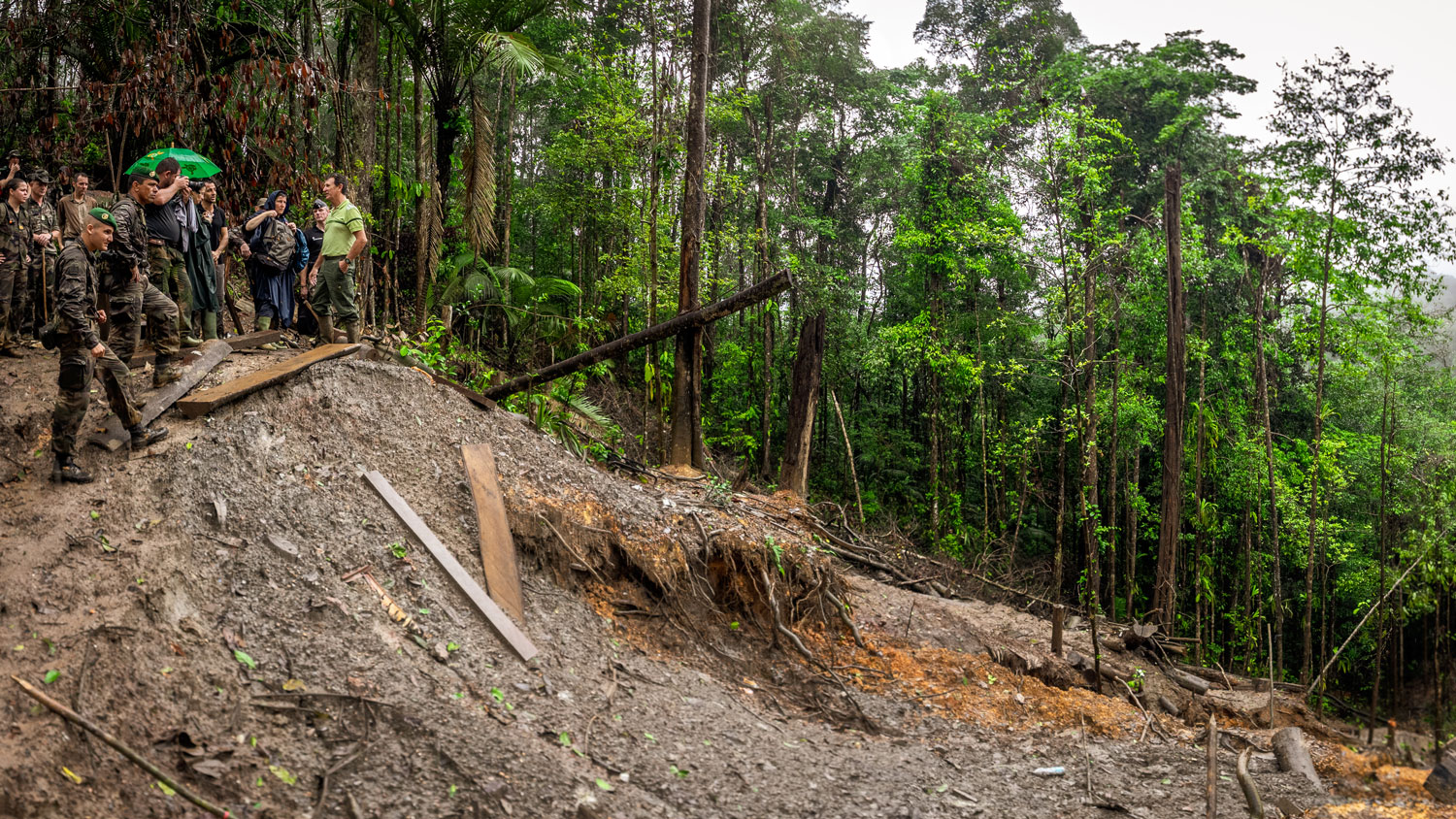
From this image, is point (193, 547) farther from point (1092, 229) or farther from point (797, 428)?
point (1092, 229)

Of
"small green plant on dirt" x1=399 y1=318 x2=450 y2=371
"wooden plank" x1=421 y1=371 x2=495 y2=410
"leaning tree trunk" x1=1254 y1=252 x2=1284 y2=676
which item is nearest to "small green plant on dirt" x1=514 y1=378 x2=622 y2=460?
"wooden plank" x1=421 y1=371 x2=495 y2=410

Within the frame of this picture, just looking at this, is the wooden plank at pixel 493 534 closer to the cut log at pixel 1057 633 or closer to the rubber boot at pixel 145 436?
the rubber boot at pixel 145 436

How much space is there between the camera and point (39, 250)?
26.2 feet

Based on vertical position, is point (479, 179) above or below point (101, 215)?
above

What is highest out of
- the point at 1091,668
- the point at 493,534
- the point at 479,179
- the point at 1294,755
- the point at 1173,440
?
the point at 479,179

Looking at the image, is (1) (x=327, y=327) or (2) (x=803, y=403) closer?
(1) (x=327, y=327)

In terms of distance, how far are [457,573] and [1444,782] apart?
7.67m

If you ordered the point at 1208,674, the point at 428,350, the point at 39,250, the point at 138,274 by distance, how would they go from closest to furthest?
the point at 138,274, the point at 39,250, the point at 428,350, the point at 1208,674

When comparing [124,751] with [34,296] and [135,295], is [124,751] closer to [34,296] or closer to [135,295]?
[135,295]

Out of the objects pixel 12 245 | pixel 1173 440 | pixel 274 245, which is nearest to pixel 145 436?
pixel 12 245

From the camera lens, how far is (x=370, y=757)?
448cm

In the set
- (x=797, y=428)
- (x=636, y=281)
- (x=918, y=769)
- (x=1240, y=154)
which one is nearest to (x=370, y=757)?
(x=918, y=769)

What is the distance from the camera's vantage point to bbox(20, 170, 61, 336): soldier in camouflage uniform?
780cm

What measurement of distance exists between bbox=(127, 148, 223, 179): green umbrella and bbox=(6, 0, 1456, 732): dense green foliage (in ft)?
13.5
